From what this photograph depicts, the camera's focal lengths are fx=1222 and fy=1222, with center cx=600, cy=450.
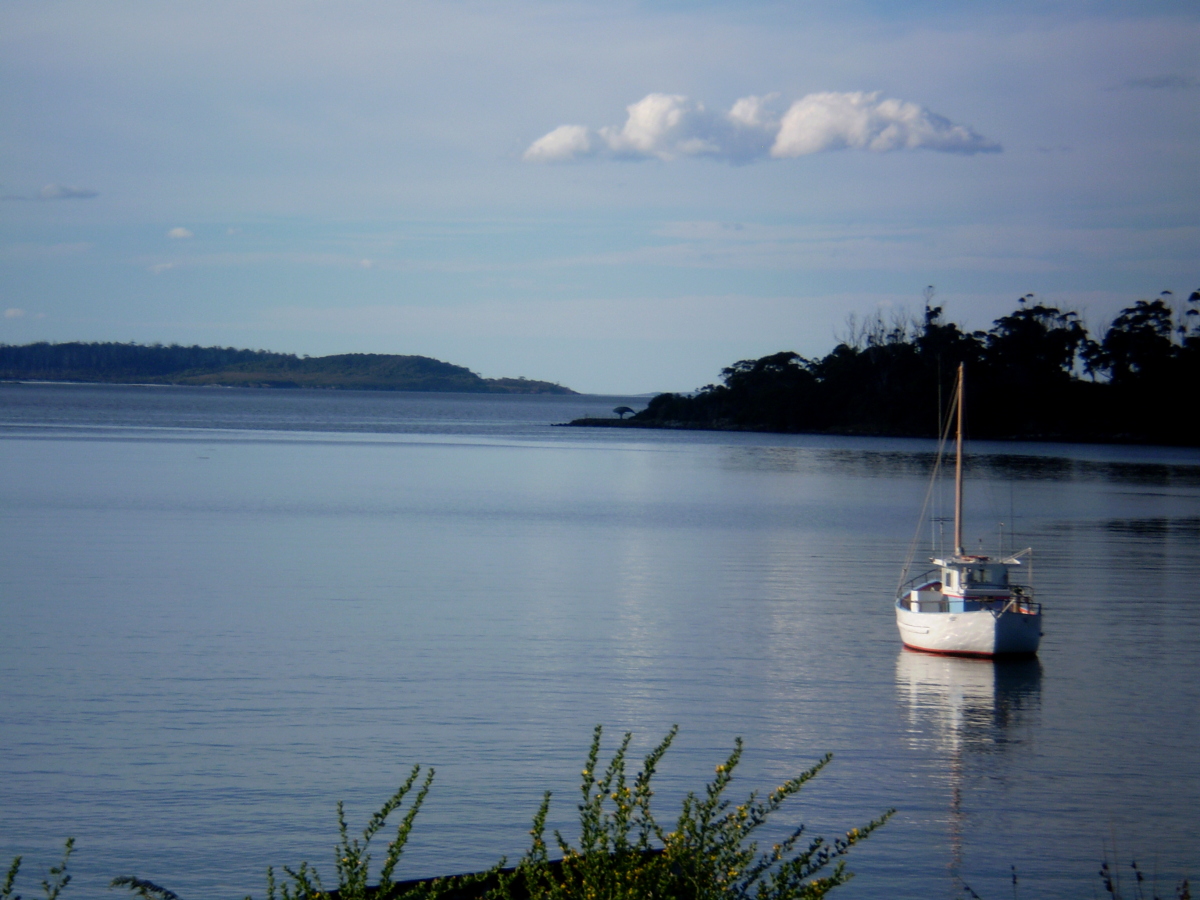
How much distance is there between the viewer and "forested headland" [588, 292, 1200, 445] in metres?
115

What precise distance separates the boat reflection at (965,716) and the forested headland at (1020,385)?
4166 inches

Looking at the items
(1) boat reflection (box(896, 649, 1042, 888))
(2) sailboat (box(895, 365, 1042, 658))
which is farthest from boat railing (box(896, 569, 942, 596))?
(1) boat reflection (box(896, 649, 1042, 888))

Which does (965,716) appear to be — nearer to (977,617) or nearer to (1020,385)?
(977,617)

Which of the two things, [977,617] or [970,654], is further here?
[970,654]

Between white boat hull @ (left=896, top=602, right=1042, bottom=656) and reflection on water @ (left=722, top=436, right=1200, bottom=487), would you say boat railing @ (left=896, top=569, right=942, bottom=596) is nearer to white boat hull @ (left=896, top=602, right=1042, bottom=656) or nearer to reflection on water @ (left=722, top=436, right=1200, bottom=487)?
white boat hull @ (left=896, top=602, right=1042, bottom=656)

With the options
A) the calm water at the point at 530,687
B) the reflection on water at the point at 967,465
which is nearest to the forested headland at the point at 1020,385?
the reflection on water at the point at 967,465

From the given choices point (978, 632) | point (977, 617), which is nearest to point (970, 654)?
point (978, 632)

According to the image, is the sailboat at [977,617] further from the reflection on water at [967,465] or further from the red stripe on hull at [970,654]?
the reflection on water at [967,465]

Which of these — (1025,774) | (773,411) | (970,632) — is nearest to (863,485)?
(970,632)

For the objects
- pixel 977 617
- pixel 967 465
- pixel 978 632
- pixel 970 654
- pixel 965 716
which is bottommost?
pixel 965 716

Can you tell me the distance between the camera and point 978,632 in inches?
741

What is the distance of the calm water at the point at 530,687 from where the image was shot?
37.1 feet

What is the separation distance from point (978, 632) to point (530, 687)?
7126 mm

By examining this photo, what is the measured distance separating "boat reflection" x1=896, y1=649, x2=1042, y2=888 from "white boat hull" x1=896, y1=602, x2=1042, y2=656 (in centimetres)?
18
